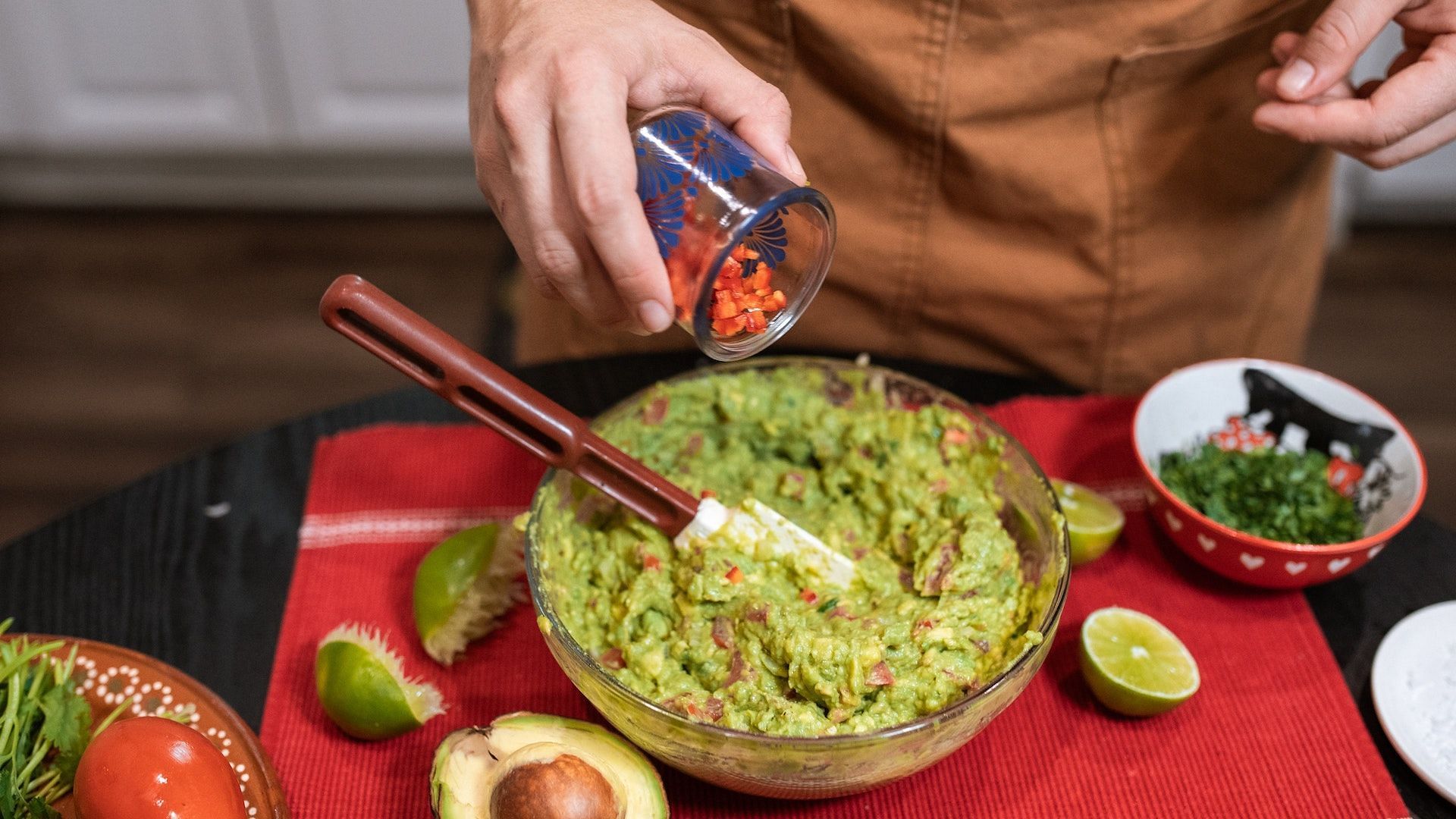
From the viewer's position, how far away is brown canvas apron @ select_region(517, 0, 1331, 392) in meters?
1.66

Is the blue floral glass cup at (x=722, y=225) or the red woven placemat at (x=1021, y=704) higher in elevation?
the blue floral glass cup at (x=722, y=225)

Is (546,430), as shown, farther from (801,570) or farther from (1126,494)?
(1126,494)

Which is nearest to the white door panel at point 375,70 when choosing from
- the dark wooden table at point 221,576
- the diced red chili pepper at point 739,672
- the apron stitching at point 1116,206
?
the dark wooden table at point 221,576

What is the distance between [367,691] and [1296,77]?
137 cm

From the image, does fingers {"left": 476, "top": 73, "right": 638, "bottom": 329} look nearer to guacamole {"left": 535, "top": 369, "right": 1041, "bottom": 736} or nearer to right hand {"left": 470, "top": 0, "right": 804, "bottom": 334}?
right hand {"left": 470, "top": 0, "right": 804, "bottom": 334}

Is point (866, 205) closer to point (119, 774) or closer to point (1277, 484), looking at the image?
point (1277, 484)

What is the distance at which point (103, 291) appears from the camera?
3.88 metres

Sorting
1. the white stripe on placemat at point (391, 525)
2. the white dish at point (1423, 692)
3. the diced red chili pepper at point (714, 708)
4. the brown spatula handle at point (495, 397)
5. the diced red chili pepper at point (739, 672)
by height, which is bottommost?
the white stripe on placemat at point (391, 525)

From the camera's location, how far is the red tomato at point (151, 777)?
1.11 m

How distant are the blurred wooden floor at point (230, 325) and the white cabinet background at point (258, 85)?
0.26 metres

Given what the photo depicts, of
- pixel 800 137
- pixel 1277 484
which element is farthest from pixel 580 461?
pixel 1277 484

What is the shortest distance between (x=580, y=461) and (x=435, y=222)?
3.05m

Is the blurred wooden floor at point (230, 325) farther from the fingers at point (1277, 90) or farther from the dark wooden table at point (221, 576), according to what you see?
the fingers at point (1277, 90)

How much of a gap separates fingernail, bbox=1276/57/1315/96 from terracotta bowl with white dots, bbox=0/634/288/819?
1482 mm
